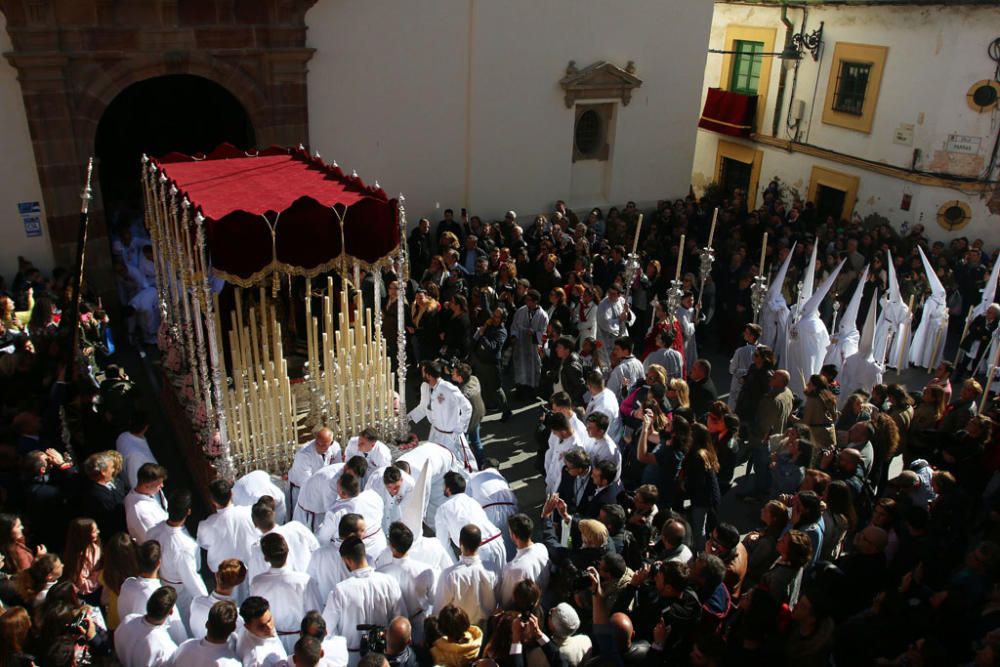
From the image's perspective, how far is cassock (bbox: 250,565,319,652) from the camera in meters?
4.90

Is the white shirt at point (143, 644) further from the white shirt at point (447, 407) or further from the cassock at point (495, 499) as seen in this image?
the white shirt at point (447, 407)

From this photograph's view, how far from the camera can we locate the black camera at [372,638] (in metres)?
4.64

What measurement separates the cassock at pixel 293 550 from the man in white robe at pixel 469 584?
98cm

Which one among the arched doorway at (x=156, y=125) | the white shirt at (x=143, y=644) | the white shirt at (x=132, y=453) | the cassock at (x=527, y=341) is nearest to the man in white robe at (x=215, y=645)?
the white shirt at (x=143, y=644)

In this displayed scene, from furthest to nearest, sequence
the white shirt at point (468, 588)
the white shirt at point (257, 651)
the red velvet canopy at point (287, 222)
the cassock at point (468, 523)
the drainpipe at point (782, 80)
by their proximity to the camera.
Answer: the drainpipe at point (782, 80) → the red velvet canopy at point (287, 222) → the cassock at point (468, 523) → the white shirt at point (468, 588) → the white shirt at point (257, 651)

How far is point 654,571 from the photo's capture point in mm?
5004

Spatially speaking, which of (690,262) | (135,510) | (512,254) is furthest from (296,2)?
(135,510)

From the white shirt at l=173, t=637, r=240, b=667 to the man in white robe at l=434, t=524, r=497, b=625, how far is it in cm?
128

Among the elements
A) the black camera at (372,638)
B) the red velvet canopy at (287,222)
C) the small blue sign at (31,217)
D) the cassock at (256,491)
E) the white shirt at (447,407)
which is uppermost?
the red velvet canopy at (287,222)

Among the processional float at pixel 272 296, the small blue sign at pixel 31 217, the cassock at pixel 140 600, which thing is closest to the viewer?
the cassock at pixel 140 600

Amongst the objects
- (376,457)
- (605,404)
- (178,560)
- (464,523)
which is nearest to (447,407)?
(376,457)

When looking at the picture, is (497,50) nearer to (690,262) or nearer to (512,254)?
(512,254)

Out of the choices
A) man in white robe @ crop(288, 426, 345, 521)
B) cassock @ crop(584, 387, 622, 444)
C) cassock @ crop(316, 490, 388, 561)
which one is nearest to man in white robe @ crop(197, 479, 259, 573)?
cassock @ crop(316, 490, 388, 561)

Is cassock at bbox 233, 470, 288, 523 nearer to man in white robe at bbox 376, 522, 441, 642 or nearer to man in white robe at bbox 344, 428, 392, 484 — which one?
man in white robe at bbox 344, 428, 392, 484
